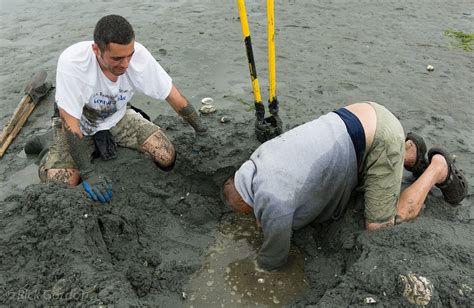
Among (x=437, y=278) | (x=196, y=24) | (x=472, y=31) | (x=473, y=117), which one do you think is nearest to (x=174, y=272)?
(x=437, y=278)

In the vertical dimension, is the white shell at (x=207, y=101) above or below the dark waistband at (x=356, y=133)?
below

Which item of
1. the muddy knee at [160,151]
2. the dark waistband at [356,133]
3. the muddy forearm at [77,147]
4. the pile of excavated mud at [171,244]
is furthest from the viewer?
the muddy knee at [160,151]

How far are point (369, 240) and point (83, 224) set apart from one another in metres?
1.87

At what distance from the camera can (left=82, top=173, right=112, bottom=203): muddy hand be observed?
3.14 meters

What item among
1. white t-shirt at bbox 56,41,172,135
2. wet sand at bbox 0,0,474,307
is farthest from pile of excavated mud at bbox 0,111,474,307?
white t-shirt at bbox 56,41,172,135

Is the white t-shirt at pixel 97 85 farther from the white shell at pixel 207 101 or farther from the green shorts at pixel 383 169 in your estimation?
the green shorts at pixel 383 169

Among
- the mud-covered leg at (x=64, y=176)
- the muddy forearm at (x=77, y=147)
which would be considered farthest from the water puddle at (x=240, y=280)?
the mud-covered leg at (x=64, y=176)

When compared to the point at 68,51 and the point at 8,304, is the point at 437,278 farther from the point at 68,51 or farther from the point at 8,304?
the point at 68,51

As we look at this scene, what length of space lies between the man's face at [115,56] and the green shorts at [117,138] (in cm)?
64

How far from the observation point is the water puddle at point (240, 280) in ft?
9.37

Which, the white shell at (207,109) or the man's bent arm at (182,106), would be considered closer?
the man's bent arm at (182,106)

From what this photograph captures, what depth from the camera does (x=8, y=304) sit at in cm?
242

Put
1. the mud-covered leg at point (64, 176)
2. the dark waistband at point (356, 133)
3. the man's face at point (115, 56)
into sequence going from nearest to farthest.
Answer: the dark waistband at point (356, 133) → the man's face at point (115, 56) → the mud-covered leg at point (64, 176)

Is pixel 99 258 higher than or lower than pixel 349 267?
higher
